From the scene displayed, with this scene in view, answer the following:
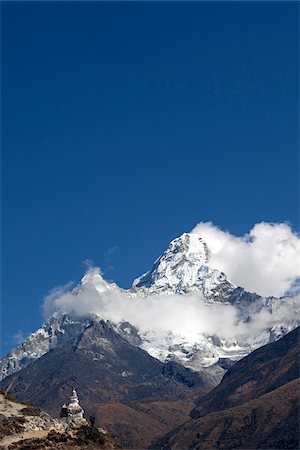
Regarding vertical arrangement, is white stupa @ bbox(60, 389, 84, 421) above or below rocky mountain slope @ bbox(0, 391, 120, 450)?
above

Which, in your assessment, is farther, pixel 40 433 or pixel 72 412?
pixel 72 412

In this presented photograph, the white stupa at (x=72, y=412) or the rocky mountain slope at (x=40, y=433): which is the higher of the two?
the white stupa at (x=72, y=412)

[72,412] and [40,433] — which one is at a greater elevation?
[72,412]

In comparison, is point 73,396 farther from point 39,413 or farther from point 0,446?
point 0,446

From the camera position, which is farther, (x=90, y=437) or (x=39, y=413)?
(x=39, y=413)

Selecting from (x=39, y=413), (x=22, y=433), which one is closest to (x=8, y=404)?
(x=39, y=413)

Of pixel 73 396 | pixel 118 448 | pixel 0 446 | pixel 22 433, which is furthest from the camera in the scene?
pixel 73 396

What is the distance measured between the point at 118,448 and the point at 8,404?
10574 mm

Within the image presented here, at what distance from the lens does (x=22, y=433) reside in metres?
63.3

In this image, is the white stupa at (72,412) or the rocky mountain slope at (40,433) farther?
the white stupa at (72,412)

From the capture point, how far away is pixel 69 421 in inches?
2692

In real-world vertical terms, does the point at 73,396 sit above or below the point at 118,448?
above

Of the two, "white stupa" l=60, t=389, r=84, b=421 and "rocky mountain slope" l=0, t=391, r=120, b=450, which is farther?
"white stupa" l=60, t=389, r=84, b=421

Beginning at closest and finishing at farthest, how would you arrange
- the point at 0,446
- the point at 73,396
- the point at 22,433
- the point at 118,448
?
the point at 0,446
the point at 22,433
the point at 118,448
the point at 73,396
